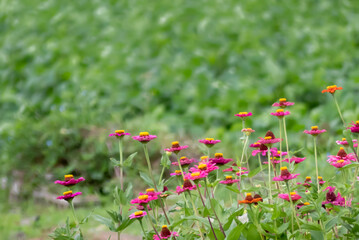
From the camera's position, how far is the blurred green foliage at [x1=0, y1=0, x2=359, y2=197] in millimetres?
3518

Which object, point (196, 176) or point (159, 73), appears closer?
point (196, 176)

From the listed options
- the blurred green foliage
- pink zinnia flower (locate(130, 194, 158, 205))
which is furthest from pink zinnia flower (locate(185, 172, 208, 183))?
the blurred green foliage

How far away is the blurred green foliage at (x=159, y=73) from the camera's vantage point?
352 cm

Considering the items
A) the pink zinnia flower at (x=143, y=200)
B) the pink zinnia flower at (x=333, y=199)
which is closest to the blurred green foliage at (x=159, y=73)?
the pink zinnia flower at (x=333, y=199)

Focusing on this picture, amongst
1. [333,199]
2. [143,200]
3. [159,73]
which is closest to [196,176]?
[143,200]

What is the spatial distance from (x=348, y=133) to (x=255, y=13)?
4.50m

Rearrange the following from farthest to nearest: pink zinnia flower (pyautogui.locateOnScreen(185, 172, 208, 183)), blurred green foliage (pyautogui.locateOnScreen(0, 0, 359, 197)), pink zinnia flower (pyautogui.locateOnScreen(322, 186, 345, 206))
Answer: blurred green foliage (pyautogui.locateOnScreen(0, 0, 359, 197))
pink zinnia flower (pyautogui.locateOnScreen(322, 186, 345, 206))
pink zinnia flower (pyautogui.locateOnScreen(185, 172, 208, 183))

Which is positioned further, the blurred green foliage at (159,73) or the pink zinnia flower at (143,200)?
the blurred green foliage at (159,73)

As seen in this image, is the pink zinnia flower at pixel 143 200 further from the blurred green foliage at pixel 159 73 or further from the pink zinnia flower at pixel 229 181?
the blurred green foliage at pixel 159 73

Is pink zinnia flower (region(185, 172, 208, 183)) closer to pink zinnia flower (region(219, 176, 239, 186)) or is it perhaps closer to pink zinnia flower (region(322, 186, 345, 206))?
pink zinnia flower (region(219, 176, 239, 186))

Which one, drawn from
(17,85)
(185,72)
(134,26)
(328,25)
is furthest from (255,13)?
(17,85)

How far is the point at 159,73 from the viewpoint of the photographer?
4.34m

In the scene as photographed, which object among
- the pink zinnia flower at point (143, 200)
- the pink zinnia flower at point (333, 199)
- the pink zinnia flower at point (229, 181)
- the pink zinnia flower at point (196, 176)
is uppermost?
the pink zinnia flower at point (196, 176)

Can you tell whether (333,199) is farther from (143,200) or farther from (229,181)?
(143,200)
